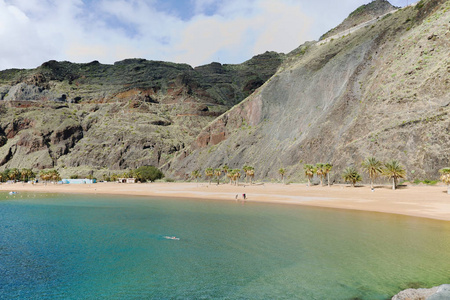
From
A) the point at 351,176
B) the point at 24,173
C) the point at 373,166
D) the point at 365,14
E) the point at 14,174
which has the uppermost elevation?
the point at 365,14

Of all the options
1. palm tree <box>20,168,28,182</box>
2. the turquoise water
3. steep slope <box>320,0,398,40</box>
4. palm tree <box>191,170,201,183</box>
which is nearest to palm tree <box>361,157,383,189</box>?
the turquoise water

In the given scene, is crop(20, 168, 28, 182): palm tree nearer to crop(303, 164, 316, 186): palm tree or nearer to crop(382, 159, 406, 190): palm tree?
crop(303, 164, 316, 186): palm tree

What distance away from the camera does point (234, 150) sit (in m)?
112

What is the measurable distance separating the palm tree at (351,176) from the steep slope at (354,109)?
4675 millimetres

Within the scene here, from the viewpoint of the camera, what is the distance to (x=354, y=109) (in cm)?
8094

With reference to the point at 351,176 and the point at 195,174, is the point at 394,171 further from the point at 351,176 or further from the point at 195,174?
the point at 195,174

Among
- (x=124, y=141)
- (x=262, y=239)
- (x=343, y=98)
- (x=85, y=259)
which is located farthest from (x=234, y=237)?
(x=124, y=141)

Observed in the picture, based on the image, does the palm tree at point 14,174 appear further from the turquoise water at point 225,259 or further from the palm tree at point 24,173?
the turquoise water at point 225,259

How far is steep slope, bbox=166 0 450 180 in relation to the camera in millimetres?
60938

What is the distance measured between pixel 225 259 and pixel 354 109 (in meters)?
73.2

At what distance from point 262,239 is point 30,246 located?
18.6 metres

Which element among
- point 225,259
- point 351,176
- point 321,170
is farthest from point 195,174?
point 225,259

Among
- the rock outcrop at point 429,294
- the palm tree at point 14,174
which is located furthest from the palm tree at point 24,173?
the rock outcrop at point 429,294

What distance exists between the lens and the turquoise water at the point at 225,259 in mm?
14516
